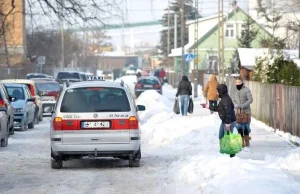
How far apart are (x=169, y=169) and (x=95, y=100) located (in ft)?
6.31

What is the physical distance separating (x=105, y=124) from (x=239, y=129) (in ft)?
18.7

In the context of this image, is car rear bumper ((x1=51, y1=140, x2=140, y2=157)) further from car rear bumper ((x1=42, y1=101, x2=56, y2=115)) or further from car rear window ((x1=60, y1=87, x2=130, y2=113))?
car rear bumper ((x1=42, y1=101, x2=56, y2=115))

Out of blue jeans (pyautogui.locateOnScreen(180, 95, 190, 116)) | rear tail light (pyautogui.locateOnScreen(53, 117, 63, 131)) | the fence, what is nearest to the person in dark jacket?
blue jeans (pyautogui.locateOnScreen(180, 95, 190, 116))

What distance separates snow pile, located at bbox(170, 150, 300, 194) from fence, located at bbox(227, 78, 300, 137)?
758 cm

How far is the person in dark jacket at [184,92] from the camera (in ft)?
102

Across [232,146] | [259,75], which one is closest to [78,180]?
[232,146]

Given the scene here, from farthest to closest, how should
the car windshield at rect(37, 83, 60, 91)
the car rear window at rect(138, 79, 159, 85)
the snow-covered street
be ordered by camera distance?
1. the car rear window at rect(138, 79, 159, 85)
2. the car windshield at rect(37, 83, 60, 91)
3. the snow-covered street

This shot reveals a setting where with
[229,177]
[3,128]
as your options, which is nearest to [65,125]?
[229,177]

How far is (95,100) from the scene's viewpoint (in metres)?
15.8

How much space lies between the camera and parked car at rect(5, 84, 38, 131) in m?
26.9

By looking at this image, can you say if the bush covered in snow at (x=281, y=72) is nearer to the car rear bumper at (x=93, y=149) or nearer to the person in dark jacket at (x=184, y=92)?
the person in dark jacket at (x=184, y=92)

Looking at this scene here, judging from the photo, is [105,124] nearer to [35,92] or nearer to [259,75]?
[35,92]

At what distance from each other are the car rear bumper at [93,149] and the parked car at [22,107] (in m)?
11.5

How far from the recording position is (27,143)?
22188mm
